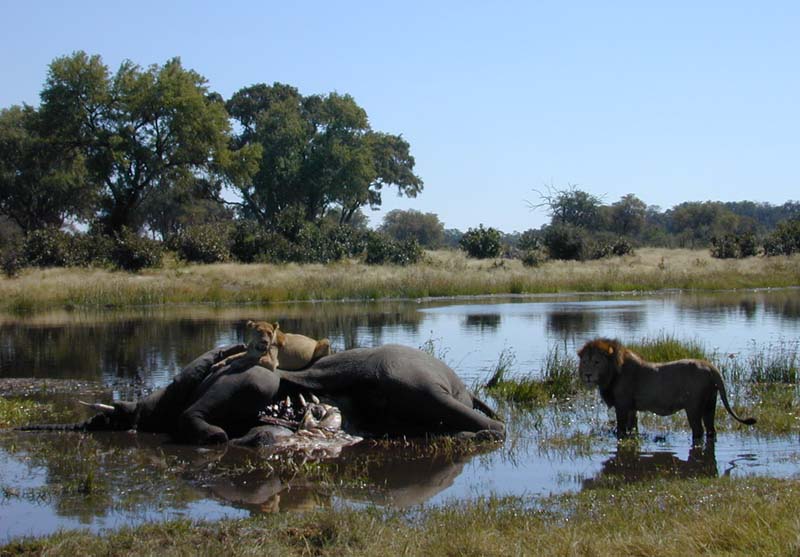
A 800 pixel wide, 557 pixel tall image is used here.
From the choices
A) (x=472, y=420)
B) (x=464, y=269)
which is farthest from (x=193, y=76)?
(x=472, y=420)

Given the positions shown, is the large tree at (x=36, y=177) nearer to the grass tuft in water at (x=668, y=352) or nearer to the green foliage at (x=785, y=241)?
the green foliage at (x=785, y=241)

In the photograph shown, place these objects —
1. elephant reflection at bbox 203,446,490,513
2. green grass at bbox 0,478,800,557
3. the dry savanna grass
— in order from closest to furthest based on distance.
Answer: green grass at bbox 0,478,800,557 < elephant reflection at bbox 203,446,490,513 < the dry savanna grass

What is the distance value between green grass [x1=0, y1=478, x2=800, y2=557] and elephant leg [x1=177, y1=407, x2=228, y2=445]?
335 cm

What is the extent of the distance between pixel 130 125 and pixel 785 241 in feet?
132

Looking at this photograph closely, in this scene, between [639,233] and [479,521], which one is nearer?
[479,521]

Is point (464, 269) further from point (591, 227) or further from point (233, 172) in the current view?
point (591, 227)

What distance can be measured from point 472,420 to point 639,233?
3250 inches

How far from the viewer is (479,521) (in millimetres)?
7180

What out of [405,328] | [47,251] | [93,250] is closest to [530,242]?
[93,250]

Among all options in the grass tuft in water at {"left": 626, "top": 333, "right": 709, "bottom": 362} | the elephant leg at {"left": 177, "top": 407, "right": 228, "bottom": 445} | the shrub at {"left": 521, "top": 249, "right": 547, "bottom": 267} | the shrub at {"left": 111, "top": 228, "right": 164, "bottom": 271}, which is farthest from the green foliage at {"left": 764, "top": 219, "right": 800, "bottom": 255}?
the elephant leg at {"left": 177, "top": 407, "right": 228, "bottom": 445}

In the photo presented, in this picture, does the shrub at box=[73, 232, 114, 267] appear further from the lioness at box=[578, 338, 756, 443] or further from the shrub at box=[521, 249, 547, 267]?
the lioness at box=[578, 338, 756, 443]

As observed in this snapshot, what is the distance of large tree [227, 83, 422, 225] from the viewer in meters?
78.4

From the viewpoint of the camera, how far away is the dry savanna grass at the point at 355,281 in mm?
40531

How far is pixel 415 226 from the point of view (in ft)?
401
